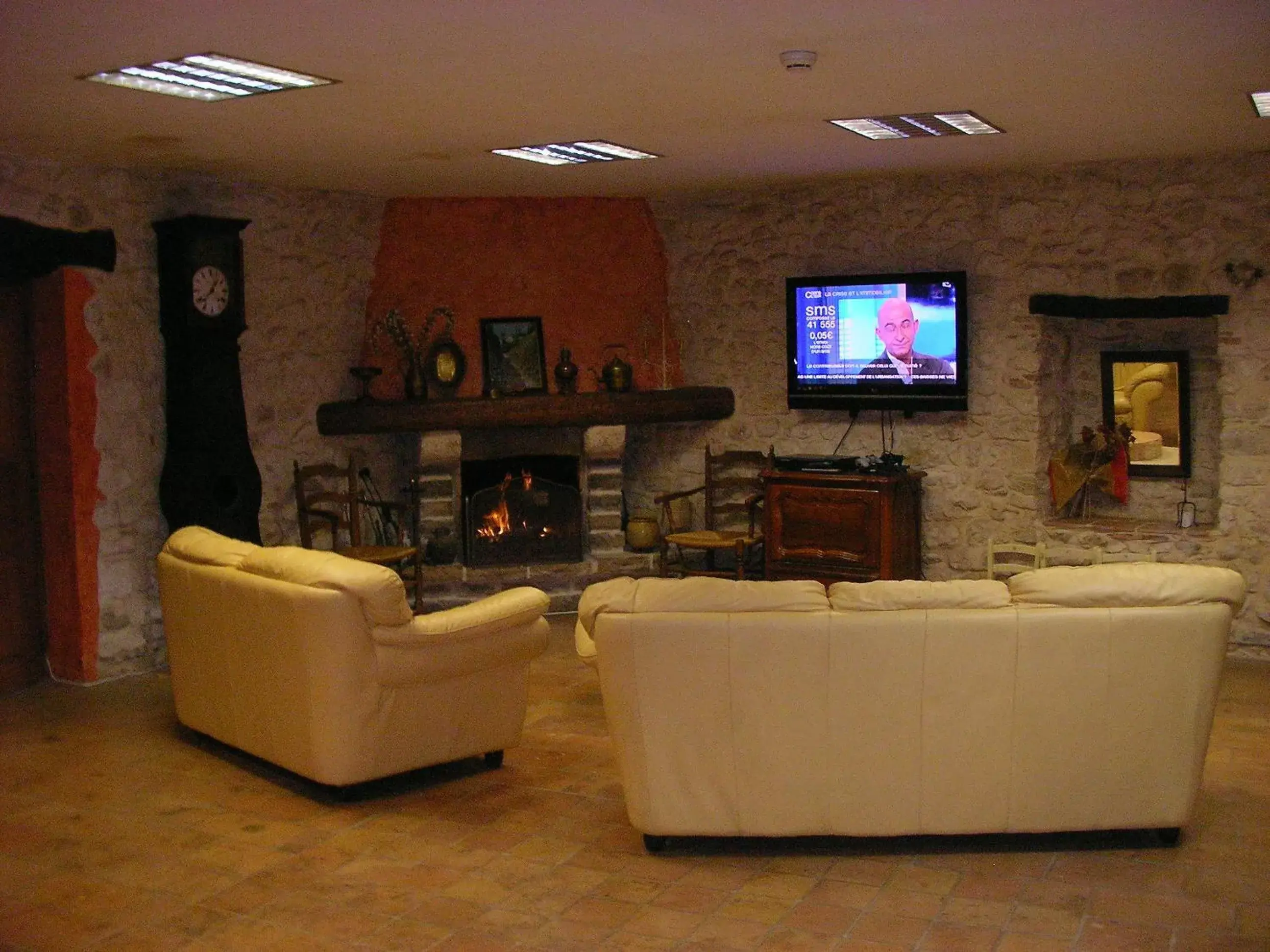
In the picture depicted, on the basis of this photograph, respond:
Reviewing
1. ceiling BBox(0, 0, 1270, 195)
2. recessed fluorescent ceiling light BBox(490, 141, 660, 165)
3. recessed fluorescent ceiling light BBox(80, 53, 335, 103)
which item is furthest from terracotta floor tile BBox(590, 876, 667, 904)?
recessed fluorescent ceiling light BBox(490, 141, 660, 165)

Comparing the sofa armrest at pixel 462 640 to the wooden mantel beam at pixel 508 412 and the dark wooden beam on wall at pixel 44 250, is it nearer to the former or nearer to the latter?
the dark wooden beam on wall at pixel 44 250

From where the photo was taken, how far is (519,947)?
3625 millimetres

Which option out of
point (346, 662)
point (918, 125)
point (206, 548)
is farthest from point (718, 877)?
point (918, 125)

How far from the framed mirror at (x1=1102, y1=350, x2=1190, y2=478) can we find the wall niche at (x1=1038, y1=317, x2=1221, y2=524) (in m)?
0.05

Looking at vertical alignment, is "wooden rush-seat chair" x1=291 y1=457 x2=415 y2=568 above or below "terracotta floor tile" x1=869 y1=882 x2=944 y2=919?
above

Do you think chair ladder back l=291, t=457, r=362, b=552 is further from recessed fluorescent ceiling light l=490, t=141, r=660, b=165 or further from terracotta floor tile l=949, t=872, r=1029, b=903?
terracotta floor tile l=949, t=872, r=1029, b=903

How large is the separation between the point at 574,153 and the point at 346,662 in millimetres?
3091

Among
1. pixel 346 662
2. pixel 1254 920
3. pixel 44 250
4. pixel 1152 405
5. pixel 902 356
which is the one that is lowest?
pixel 1254 920

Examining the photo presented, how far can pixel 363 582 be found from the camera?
4543mm

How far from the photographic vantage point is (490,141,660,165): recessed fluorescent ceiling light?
6348 millimetres

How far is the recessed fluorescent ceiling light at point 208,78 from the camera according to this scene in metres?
4.38

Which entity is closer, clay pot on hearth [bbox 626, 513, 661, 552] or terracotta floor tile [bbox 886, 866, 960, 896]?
terracotta floor tile [bbox 886, 866, 960, 896]

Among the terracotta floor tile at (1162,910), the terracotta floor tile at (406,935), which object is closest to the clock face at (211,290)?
the terracotta floor tile at (406,935)

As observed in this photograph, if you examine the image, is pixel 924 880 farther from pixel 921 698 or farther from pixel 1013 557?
pixel 1013 557
